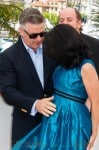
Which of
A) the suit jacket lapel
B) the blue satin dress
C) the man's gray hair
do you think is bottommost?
the blue satin dress

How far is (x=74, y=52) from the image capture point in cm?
190

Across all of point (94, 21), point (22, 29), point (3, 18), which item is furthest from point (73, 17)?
point (94, 21)

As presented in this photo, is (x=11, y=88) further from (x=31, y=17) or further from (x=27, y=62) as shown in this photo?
(x=31, y=17)

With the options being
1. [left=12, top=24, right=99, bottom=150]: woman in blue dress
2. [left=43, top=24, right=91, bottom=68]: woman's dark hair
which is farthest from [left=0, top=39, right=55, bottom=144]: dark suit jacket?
[left=43, top=24, right=91, bottom=68]: woman's dark hair

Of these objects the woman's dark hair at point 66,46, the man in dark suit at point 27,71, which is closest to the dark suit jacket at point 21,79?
the man in dark suit at point 27,71

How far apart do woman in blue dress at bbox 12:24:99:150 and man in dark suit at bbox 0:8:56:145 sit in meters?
0.12

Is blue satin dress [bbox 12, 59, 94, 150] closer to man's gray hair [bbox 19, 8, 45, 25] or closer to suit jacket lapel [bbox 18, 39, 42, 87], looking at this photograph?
suit jacket lapel [bbox 18, 39, 42, 87]

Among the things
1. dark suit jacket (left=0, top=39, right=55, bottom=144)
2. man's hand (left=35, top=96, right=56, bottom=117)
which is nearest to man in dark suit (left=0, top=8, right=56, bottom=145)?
dark suit jacket (left=0, top=39, right=55, bottom=144)

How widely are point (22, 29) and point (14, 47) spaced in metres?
0.10

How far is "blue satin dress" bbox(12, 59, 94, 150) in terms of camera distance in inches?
77.8

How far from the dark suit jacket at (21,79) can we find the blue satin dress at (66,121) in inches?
5.3

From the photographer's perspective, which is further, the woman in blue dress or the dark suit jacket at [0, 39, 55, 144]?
the dark suit jacket at [0, 39, 55, 144]

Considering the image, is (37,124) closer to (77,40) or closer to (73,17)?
(77,40)

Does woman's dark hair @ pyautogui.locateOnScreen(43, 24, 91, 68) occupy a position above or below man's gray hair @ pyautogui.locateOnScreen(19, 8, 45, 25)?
below
